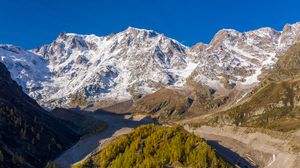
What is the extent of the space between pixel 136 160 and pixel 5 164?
51.2 m

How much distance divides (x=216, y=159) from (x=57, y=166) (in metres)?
71.6

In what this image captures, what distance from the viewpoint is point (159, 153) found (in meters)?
151

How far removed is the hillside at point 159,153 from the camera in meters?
146

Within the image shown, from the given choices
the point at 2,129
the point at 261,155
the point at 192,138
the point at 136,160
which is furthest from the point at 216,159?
the point at 2,129

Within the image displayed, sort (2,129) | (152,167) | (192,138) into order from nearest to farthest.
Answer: (152,167) → (192,138) → (2,129)

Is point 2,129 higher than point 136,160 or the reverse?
higher

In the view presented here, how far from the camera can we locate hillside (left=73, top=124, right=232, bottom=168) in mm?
145625

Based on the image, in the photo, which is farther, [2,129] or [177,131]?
[2,129]

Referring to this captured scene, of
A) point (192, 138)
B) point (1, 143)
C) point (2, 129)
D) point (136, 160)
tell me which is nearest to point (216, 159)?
point (192, 138)

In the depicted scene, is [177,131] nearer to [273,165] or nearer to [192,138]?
[192,138]

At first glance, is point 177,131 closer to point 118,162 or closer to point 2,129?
point 118,162

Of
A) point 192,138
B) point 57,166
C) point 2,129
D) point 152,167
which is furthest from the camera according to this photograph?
point 2,129

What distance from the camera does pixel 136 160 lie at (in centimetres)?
14688

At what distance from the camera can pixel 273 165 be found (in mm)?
167000
